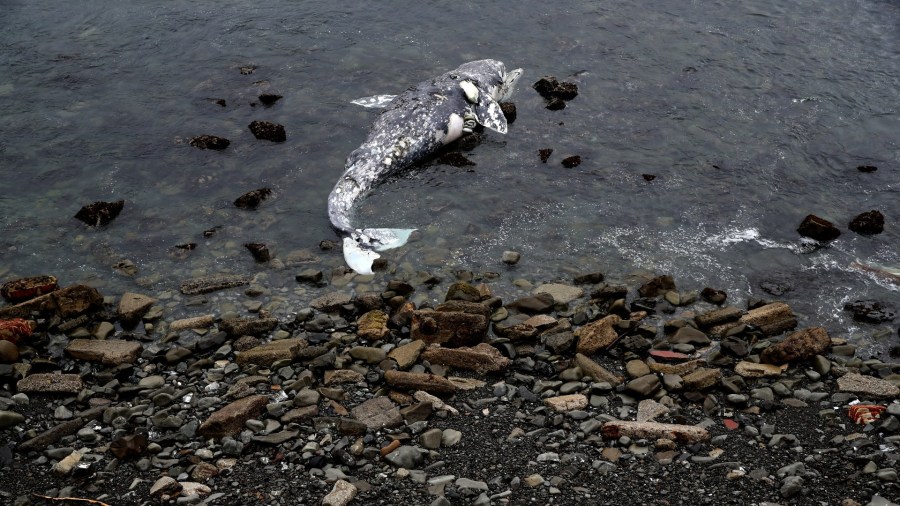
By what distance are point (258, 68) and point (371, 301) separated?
19.0 ft

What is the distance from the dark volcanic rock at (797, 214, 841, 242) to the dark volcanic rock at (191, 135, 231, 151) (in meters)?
7.12

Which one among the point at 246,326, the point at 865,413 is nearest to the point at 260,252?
the point at 246,326

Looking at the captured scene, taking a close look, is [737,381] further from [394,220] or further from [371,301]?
[394,220]

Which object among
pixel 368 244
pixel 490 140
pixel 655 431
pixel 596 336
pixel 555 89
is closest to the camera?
pixel 655 431

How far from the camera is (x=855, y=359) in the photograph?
7426mm

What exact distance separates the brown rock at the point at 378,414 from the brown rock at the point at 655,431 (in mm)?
1580

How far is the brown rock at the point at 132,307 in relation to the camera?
7.83 metres

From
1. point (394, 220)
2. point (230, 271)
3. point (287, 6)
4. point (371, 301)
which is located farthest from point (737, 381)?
point (287, 6)

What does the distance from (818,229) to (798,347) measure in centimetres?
244

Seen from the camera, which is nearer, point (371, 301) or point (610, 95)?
point (371, 301)

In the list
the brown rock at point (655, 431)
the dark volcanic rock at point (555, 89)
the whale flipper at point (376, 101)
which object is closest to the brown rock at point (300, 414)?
the brown rock at point (655, 431)

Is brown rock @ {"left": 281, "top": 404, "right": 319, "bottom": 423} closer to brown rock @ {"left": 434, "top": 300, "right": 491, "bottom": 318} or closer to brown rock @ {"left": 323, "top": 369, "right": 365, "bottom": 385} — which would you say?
brown rock @ {"left": 323, "top": 369, "right": 365, "bottom": 385}

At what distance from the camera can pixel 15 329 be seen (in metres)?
7.48

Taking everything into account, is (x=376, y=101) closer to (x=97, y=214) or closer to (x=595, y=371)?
(x=97, y=214)
